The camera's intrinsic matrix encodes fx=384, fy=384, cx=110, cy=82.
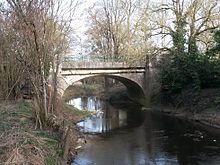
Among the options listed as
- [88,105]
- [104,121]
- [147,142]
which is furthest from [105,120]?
[88,105]

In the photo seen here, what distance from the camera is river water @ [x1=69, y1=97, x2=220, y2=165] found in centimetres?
1817

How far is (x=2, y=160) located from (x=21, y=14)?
7.26 m

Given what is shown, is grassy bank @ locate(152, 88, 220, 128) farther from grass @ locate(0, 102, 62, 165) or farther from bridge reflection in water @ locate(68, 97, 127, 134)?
grass @ locate(0, 102, 62, 165)

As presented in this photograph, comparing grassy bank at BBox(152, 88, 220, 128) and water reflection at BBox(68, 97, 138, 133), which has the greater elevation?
grassy bank at BBox(152, 88, 220, 128)

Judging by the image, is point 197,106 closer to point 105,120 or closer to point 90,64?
point 105,120

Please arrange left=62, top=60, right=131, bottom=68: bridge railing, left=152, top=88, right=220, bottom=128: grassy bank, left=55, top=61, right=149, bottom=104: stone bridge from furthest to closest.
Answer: left=55, top=61, right=149, bottom=104: stone bridge → left=62, top=60, right=131, bottom=68: bridge railing → left=152, top=88, right=220, bottom=128: grassy bank

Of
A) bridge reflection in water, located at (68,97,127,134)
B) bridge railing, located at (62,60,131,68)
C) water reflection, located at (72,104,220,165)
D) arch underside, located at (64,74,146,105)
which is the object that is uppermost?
bridge railing, located at (62,60,131,68)

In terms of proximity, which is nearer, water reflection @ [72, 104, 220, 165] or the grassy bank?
water reflection @ [72, 104, 220, 165]

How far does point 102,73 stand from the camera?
37844mm

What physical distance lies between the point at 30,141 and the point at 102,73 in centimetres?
2452

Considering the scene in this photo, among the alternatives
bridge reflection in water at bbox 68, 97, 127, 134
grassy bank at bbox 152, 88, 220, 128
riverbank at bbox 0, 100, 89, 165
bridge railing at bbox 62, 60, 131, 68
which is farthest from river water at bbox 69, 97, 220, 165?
bridge railing at bbox 62, 60, 131, 68

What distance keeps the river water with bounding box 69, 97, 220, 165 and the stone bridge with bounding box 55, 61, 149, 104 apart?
4414 millimetres

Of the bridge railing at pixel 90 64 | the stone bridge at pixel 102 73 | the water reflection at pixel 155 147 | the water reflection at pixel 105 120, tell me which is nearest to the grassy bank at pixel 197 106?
the water reflection at pixel 155 147

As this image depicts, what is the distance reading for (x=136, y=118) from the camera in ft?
109
